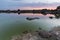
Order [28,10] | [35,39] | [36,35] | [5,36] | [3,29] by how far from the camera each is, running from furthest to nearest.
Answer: [28,10]
[3,29]
[5,36]
[36,35]
[35,39]

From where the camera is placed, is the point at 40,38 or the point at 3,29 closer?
the point at 40,38

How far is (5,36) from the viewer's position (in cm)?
1914

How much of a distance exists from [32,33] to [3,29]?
4808mm

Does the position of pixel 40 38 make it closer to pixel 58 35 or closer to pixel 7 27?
pixel 58 35

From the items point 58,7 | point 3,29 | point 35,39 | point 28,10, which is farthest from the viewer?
point 28,10

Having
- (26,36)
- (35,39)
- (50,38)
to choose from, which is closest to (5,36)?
(26,36)

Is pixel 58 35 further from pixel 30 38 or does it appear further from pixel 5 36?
pixel 5 36

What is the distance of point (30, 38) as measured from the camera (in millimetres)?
17203

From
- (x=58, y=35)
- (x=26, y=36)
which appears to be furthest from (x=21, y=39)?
(x=58, y=35)

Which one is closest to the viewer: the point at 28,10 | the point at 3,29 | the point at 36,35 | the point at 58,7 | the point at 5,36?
the point at 36,35

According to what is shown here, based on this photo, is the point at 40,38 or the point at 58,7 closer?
the point at 40,38

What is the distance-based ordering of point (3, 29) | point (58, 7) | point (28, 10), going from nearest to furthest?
1. point (3, 29)
2. point (58, 7)
3. point (28, 10)

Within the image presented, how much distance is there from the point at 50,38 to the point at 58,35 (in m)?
1.18

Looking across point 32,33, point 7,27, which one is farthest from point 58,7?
point 32,33
